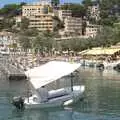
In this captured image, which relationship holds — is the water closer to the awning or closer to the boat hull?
the boat hull

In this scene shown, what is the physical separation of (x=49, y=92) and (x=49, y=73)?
1.75m

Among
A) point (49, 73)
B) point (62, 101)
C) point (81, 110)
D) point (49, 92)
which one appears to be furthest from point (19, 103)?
point (81, 110)

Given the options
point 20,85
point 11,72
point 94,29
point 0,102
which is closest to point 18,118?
point 0,102

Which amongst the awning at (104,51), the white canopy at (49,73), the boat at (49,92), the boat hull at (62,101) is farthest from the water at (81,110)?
the awning at (104,51)

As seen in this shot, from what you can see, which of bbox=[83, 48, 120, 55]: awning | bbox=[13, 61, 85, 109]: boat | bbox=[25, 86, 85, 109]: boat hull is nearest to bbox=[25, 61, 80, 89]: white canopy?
bbox=[13, 61, 85, 109]: boat

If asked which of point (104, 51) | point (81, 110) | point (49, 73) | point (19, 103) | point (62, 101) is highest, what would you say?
point (49, 73)

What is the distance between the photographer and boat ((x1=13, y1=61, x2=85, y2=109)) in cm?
4000

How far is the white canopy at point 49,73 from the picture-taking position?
133ft

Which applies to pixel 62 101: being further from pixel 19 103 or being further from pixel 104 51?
pixel 104 51

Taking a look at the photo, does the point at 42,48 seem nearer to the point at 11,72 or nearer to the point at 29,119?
the point at 11,72

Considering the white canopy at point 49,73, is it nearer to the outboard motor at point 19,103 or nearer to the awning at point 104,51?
the outboard motor at point 19,103

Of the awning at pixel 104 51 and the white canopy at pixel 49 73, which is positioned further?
the awning at pixel 104 51

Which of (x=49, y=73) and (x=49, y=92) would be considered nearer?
(x=49, y=92)

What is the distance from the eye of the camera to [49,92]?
40.9 metres
